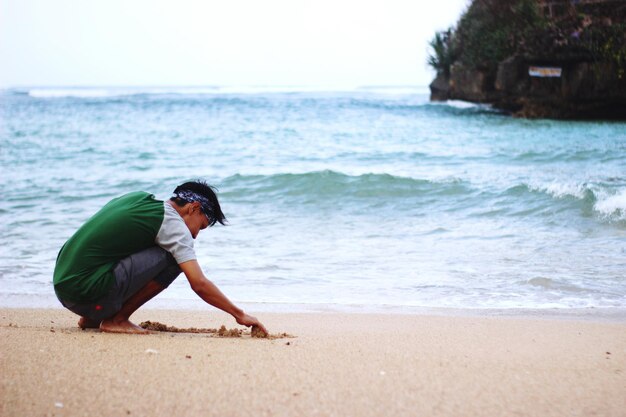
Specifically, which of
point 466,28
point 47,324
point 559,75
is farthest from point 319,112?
point 47,324

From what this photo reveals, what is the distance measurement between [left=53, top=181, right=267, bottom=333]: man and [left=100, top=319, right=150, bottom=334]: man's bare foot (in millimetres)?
78

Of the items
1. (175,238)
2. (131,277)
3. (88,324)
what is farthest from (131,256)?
(88,324)

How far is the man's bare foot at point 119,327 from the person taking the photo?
3.39 m

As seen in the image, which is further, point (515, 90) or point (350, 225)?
point (515, 90)

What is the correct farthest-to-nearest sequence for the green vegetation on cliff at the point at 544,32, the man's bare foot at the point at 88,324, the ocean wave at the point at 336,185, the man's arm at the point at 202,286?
the green vegetation on cliff at the point at 544,32 < the ocean wave at the point at 336,185 < the man's bare foot at the point at 88,324 < the man's arm at the point at 202,286

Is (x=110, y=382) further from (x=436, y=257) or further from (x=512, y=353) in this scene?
(x=436, y=257)

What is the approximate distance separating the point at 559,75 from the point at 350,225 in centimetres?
1567

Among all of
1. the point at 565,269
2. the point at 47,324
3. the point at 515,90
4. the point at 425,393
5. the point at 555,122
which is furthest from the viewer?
the point at 515,90

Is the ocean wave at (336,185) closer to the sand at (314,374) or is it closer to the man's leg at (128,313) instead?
the sand at (314,374)

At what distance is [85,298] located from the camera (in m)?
3.27

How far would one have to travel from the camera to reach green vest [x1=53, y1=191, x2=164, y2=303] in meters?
3.20

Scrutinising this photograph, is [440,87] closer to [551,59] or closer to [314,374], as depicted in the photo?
[551,59]

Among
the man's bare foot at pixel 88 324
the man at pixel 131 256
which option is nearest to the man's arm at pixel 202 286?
the man at pixel 131 256

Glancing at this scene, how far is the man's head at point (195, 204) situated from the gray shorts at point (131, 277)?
20cm
